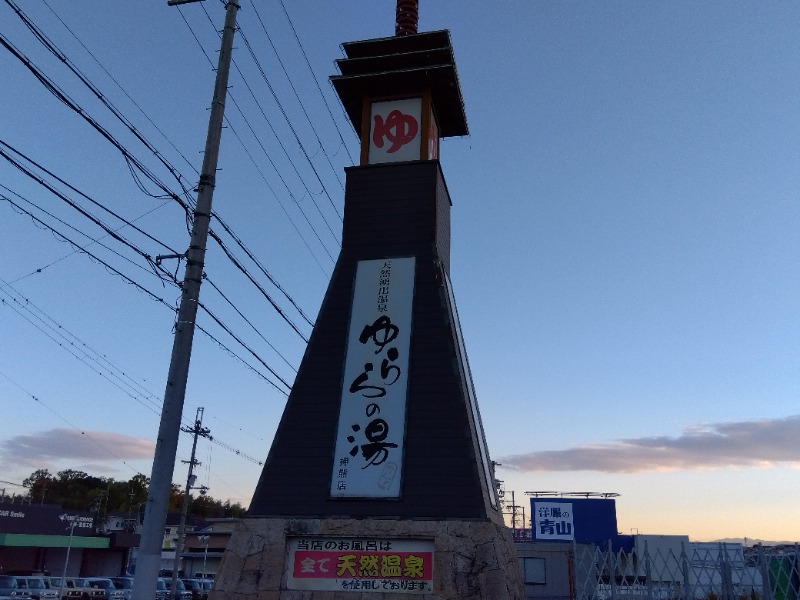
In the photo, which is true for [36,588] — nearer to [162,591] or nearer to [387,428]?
[162,591]

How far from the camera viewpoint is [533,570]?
36.3 m

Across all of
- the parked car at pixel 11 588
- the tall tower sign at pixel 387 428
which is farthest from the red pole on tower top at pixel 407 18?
the parked car at pixel 11 588

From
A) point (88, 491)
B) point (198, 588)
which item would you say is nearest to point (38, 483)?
point (88, 491)

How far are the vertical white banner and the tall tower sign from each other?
26 millimetres

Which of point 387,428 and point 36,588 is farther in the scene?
point 36,588

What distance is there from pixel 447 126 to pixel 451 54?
2.72 meters

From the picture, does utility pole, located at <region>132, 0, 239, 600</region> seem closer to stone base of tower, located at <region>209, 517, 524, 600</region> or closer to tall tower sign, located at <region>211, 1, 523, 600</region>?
stone base of tower, located at <region>209, 517, 524, 600</region>

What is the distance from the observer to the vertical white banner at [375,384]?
1308 cm

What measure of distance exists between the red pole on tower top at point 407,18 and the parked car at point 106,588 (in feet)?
97.4

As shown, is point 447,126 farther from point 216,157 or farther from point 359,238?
point 216,157

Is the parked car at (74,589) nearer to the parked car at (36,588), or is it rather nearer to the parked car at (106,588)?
the parked car at (106,588)

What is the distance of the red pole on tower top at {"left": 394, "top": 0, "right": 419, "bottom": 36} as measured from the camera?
58.5 feet

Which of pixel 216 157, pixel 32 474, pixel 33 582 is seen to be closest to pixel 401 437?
pixel 216 157

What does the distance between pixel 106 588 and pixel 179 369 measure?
28182 millimetres
